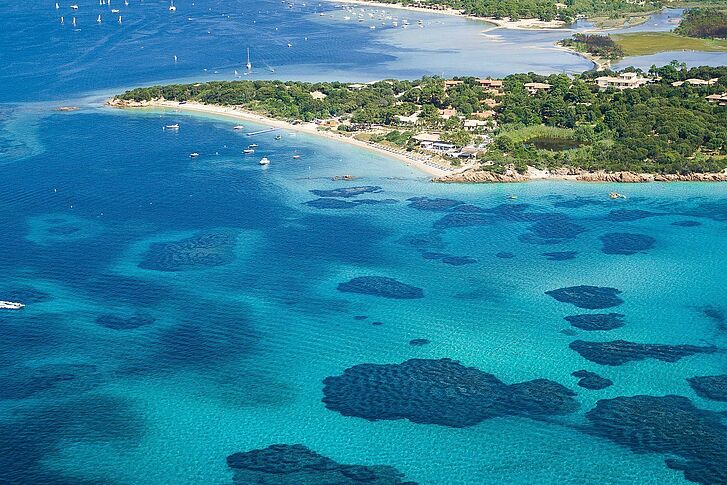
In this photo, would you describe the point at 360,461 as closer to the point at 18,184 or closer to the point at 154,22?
the point at 18,184

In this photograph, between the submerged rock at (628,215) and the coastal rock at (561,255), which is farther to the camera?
the submerged rock at (628,215)

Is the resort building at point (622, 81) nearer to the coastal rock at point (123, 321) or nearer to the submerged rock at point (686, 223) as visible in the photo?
the submerged rock at point (686, 223)

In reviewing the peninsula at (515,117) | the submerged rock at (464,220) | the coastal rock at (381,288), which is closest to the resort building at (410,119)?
the peninsula at (515,117)

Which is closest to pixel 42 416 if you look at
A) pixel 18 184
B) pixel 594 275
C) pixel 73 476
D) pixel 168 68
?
pixel 73 476

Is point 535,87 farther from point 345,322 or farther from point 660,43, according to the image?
point 345,322

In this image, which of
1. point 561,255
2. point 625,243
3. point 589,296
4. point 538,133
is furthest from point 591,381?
point 538,133
